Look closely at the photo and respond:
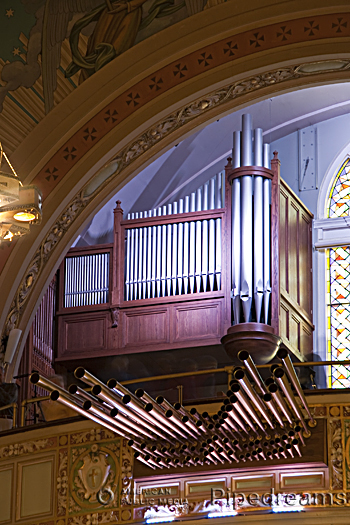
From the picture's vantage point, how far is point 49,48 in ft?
35.9

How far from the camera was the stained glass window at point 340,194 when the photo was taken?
13.4m

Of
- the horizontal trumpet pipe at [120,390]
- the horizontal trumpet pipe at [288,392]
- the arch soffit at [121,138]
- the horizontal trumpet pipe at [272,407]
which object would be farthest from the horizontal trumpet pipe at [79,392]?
the arch soffit at [121,138]

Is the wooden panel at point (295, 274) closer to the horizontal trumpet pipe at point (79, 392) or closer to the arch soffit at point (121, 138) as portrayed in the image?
the arch soffit at point (121, 138)

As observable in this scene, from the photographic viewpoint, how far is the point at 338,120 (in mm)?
13648

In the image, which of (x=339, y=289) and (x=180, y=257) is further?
(x=339, y=289)

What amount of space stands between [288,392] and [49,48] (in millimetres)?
5012

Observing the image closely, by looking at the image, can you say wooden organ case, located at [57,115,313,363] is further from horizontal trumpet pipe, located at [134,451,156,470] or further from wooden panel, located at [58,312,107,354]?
horizontal trumpet pipe, located at [134,451,156,470]

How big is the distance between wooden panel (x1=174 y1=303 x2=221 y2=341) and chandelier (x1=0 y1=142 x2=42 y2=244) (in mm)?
4637

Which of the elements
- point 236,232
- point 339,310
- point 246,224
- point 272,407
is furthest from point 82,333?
point 272,407

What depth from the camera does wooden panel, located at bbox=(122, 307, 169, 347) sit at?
39.4 feet

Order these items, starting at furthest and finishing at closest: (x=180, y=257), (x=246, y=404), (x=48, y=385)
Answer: (x=180, y=257), (x=246, y=404), (x=48, y=385)

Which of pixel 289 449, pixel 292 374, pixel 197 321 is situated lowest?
pixel 289 449

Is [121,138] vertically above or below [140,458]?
above

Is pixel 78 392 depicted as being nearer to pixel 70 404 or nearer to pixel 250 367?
pixel 70 404
